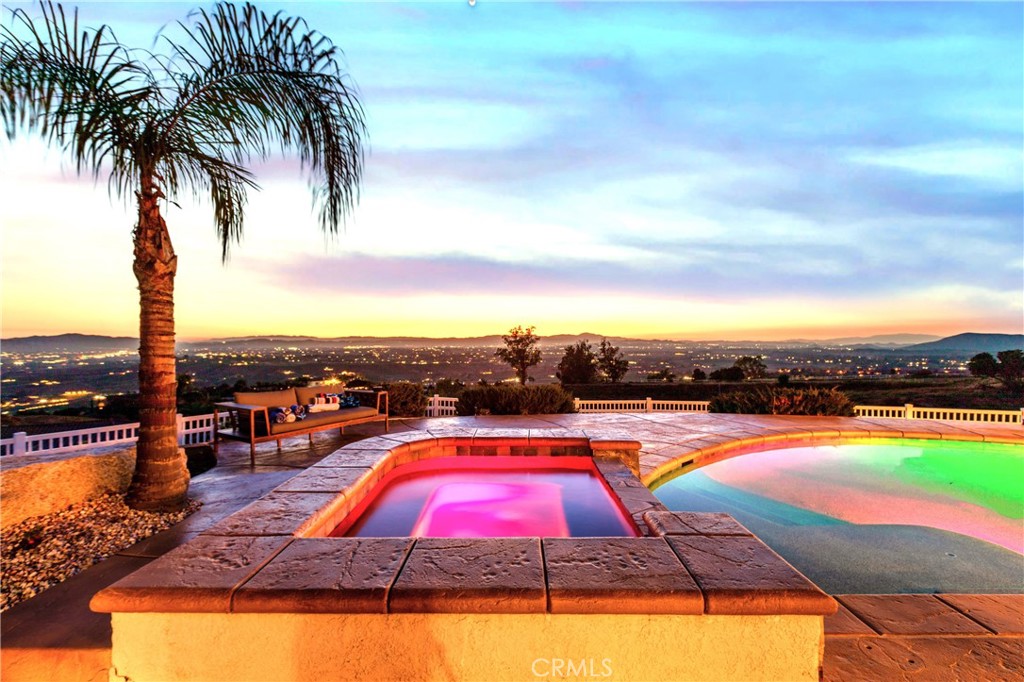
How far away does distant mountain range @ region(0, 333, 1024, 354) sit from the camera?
37.9ft

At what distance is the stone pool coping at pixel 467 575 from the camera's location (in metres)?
1.33

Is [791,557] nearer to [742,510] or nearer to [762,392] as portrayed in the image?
[742,510]

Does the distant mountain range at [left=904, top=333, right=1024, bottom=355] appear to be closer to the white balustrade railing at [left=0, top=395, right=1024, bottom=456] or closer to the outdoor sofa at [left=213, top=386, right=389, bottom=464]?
the white balustrade railing at [left=0, top=395, right=1024, bottom=456]

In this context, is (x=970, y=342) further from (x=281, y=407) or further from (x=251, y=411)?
(x=251, y=411)

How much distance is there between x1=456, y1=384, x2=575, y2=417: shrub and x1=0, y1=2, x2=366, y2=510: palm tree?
18.5 ft

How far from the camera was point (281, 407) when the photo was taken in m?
5.55

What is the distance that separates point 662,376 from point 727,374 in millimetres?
3815

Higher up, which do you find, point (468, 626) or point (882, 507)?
point (468, 626)

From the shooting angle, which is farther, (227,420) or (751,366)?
(751,366)

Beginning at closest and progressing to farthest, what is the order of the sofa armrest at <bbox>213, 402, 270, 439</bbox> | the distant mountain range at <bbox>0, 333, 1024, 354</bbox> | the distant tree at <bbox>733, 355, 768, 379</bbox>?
the sofa armrest at <bbox>213, 402, 270, 439</bbox>
the distant mountain range at <bbox>0, 333, 1024, 354</bbox>
the distant tree at <bbox>733, 355, 768, 379</bbox>

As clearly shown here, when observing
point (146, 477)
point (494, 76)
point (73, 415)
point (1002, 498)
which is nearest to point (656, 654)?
point (146, 477)

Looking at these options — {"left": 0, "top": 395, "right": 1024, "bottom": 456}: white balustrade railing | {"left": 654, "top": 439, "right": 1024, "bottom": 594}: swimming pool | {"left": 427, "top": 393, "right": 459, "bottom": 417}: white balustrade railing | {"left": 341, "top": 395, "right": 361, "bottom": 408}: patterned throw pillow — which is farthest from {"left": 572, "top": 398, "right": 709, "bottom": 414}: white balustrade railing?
{"left": 341, "top": 395, "right": 361, "bottom": 408}: patterned throw pillow

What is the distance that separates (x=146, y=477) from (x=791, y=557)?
5.18 metres

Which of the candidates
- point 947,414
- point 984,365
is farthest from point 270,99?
point 984,365
